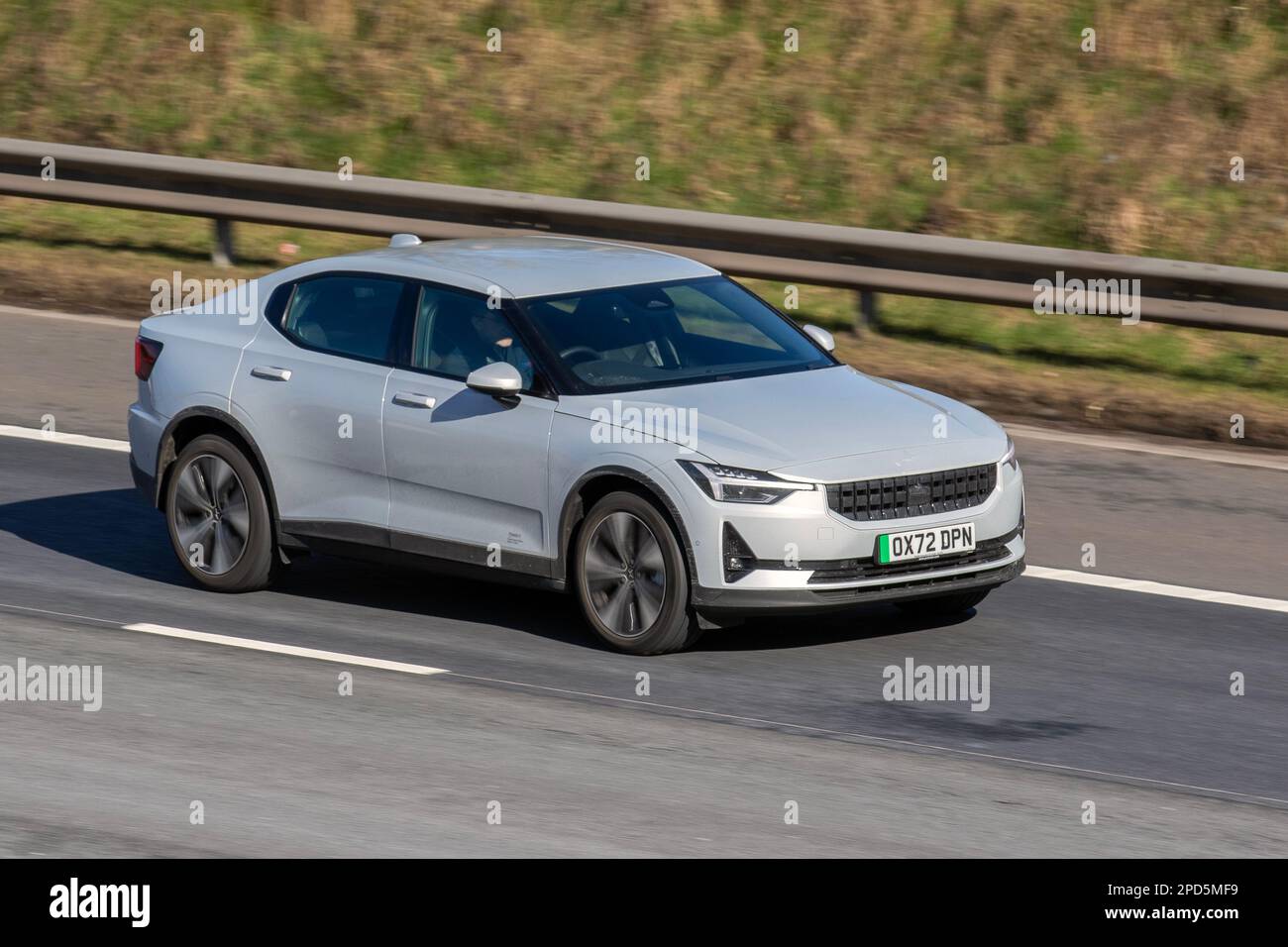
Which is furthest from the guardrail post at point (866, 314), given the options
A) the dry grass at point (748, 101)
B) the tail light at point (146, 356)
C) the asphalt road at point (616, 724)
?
the tail light at point (146, 356)

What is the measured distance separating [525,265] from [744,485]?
74.8 inches

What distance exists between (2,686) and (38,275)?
9.41 m

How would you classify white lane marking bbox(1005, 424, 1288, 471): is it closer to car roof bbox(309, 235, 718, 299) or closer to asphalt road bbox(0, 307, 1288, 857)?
asphalt road bbox(0, 307, 1288, 857)

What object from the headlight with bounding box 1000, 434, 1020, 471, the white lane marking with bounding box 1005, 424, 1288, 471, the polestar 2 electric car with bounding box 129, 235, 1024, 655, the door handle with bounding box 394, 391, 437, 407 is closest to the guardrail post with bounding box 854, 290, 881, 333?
the white lane marking with bounding box 1005, 424, 1288, 471

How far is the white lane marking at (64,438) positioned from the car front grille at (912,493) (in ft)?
19.0

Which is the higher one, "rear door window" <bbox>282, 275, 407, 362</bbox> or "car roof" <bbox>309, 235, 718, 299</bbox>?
"car roof" <bbox>309, 235, 718, 299</bbox>

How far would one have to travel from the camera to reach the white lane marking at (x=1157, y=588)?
33.5 feet

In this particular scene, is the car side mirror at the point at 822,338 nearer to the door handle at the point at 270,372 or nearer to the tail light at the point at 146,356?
the door handle at the point at 270,372

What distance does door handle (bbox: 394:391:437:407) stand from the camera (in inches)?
371

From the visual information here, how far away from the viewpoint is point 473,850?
669 cm

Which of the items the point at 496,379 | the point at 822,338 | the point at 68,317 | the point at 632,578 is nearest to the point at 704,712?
the point at 632,578

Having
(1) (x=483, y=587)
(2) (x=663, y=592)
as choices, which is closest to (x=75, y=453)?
(1) (x=483, y=587)

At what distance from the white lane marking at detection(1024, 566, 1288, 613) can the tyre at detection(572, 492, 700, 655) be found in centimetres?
254

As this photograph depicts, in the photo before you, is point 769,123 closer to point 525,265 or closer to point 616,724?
point 525,265
